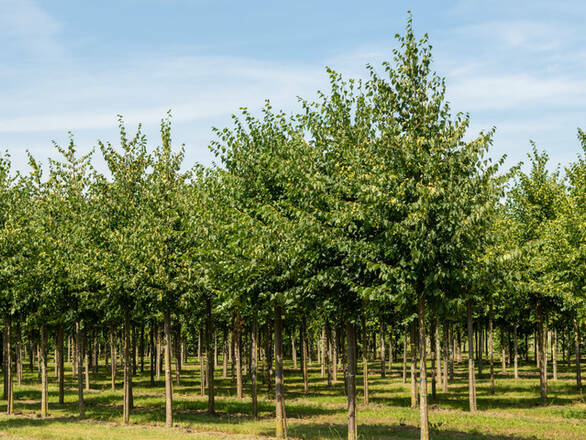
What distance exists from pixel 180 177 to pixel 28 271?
822 cm

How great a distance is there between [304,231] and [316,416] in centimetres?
1498

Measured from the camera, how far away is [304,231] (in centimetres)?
1625

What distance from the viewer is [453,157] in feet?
49.4

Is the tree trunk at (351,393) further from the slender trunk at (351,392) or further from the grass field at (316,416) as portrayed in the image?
the grass field at (316,416)

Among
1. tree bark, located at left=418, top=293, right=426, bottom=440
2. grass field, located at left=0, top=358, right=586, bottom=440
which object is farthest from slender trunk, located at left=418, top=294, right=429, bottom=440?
grass field, located at left=0, top=358, right=586, bottom=440

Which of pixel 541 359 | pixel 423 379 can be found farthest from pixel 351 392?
pixel 541 359

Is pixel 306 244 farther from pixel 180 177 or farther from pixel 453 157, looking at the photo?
pixel 180 177

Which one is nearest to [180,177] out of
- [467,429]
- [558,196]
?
[467,429]

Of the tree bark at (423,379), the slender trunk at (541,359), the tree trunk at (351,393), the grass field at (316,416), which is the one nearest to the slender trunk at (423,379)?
the tree bark at (423,379)

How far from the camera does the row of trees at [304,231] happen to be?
14.7 meters

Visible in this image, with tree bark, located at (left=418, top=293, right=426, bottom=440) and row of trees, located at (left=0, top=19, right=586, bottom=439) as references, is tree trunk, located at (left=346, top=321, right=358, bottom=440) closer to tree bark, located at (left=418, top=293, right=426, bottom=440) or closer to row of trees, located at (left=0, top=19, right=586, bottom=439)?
row of trees, located at (left=0, top=19, right=586, bottom=439)

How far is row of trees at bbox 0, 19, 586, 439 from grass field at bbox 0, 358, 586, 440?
180 centimetres

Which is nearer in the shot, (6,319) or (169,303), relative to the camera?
(169,303)

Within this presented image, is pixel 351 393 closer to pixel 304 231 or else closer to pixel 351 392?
pixel 351 392
